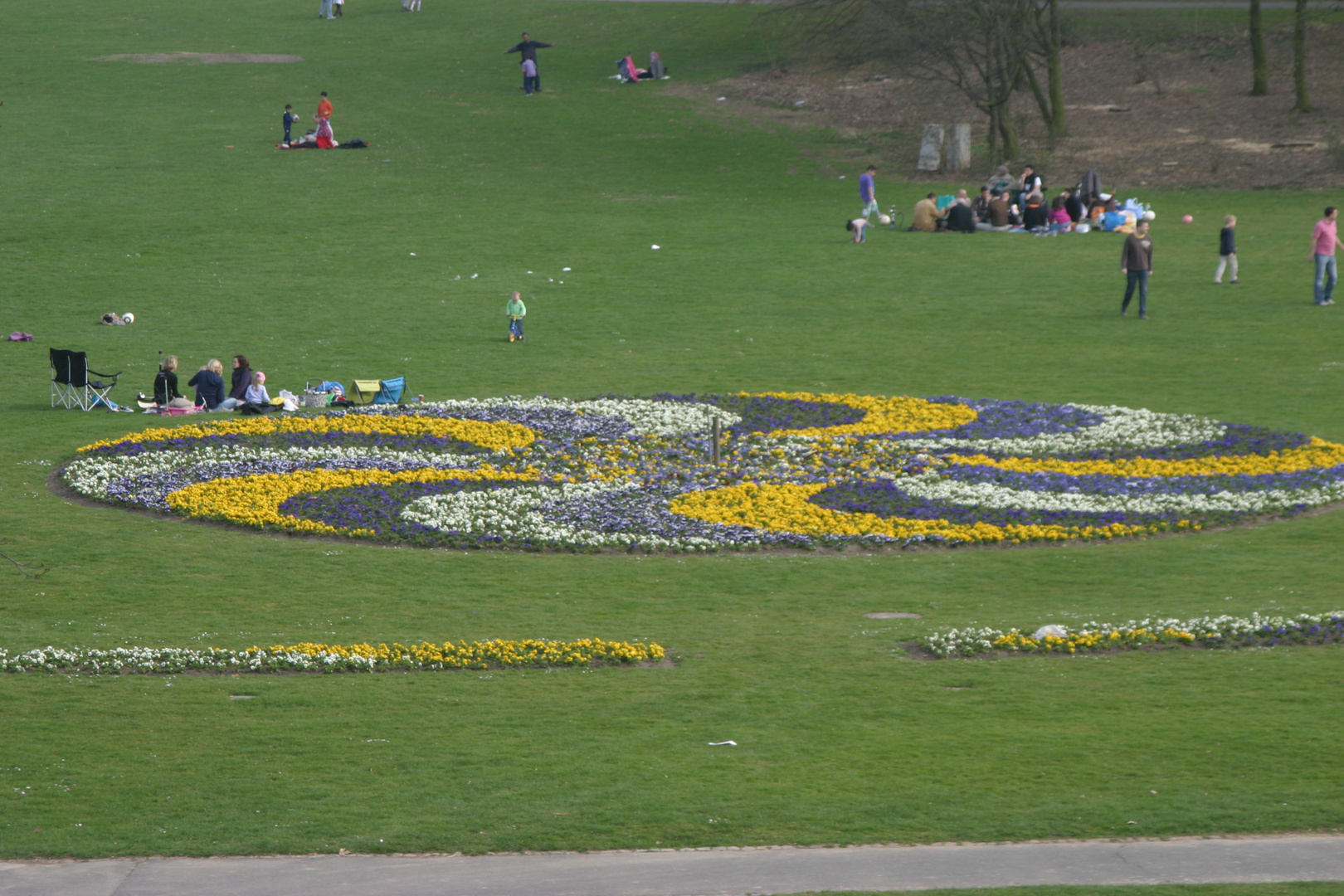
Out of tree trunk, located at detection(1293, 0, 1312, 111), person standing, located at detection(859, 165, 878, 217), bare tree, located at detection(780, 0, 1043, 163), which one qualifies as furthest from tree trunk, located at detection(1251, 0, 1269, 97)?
person standing, located at detection(859, 165, 878, 217)

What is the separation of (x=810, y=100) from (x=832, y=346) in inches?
1372

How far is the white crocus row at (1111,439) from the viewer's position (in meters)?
25.9

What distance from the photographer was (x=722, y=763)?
40.8 feet

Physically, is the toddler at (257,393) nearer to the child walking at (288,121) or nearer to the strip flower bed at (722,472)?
the strip flower bed at (722,472)

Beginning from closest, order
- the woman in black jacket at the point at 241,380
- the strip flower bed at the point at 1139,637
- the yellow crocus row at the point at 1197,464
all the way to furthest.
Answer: the strip flower bed at the point at 1139,637 < the yellow crocus row at the point at 1197,464 < the woman in black jacket at the point at 241,380

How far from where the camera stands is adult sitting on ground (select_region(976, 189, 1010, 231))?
1880 inches

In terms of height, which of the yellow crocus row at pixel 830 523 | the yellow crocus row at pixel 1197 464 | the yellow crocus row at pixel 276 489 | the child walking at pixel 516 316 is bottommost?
the yellow crocus row at pixel 830 523

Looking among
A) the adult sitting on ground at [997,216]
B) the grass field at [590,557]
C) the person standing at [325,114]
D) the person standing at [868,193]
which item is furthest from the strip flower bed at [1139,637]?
the person standing at [325,114]

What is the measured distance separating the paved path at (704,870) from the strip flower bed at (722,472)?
10.3 m

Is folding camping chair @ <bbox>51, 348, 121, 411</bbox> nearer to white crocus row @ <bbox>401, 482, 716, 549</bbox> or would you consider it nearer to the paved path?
white crocus row @ <bbox>401, 482, 716, 549</bbox>

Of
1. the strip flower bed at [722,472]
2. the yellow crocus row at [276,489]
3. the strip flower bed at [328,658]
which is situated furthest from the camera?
the yellow crocus row at [276,489]

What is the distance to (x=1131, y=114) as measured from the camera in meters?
60.4

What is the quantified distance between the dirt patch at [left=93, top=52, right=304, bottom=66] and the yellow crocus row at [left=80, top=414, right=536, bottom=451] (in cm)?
4774

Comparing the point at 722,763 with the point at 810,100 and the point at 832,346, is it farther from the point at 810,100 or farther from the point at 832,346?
the point at 810,100
